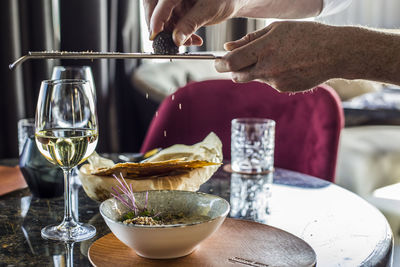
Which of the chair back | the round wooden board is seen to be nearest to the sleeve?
the chair back

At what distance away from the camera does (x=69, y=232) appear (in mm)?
783

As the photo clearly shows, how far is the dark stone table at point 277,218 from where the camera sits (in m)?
0.71

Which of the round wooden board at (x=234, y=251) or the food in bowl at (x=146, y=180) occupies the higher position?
the food in bowl at (x=146, y=180)

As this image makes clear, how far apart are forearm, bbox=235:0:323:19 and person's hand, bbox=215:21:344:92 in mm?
371

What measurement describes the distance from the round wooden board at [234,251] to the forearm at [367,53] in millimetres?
320

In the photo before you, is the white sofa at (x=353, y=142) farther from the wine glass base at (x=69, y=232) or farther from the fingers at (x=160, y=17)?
the wine glass base at (x=69, y=232)

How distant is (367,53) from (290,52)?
128 mm

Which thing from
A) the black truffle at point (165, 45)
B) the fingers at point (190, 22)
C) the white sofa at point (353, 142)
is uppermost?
the fingers at point (190, 22)

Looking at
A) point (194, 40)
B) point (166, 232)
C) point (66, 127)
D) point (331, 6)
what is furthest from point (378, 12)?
point (166, 232)

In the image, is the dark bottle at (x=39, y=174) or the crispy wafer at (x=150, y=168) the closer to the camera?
the crispy wafer at (x=150, y=168)

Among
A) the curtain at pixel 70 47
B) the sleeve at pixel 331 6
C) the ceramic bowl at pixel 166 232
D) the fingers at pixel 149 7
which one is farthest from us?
the curtain at pixel 70 47

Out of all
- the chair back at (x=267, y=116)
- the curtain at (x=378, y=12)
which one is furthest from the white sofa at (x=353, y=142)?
the curtain at (x=378, y=12)

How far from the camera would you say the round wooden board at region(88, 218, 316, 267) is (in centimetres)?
66

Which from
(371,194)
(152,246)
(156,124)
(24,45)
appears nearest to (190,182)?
(152,246)
